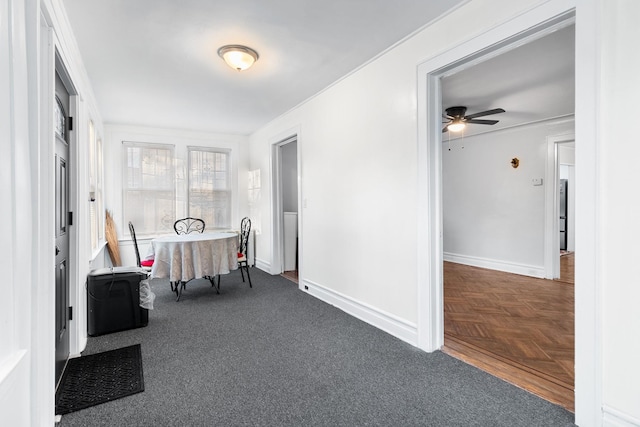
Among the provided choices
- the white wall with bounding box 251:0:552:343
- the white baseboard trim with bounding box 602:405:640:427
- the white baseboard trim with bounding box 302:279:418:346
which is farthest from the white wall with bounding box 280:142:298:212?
the white baseboard trim with bounding box 602:405:640:427

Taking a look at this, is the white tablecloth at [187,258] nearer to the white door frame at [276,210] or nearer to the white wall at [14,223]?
the white door frame at [276,210]

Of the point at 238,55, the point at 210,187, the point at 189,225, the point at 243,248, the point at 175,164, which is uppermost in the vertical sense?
the point at 238,55

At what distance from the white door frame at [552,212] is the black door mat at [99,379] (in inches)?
212

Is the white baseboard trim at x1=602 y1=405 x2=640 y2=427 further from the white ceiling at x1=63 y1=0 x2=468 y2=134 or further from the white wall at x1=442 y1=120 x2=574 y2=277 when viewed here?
the white wall at x1=442 y1=120 x2=574 y2=277

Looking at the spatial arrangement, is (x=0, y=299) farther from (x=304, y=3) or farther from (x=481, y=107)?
(x=481, y=107)

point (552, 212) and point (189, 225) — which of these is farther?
point (189, 225)

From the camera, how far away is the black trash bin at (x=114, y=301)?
2.82 meters

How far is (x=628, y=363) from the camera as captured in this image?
147 centimetres

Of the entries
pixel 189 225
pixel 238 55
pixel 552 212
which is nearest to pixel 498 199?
pixel 552 212

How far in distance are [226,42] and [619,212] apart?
286cm

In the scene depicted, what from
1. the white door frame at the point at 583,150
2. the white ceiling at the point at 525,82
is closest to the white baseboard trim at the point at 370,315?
the white door frame at the point at 583,150

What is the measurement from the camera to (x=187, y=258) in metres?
3.53

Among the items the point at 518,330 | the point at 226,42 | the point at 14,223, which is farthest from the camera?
the point at 518,330

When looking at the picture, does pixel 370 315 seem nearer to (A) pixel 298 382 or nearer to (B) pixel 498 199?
(A) pixel 298 382
